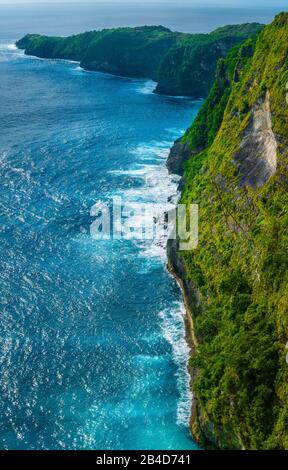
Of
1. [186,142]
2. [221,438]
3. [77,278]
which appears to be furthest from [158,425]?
[186,142]

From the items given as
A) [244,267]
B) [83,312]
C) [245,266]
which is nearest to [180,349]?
[244,267]

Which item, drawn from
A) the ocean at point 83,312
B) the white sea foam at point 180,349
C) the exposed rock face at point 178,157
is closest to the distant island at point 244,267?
the white sea foam at point 180,349

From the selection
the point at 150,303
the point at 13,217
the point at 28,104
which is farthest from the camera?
the point at 28,104

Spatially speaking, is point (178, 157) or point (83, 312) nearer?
point (83, 312)

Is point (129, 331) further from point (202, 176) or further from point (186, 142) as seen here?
point (186, 142)

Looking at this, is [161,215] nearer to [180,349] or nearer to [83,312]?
[83,312]

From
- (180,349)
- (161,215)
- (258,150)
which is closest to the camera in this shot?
(180,349)

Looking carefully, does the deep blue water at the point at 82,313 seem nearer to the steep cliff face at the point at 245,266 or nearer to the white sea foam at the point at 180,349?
the white sea foam at the point at 180,349
